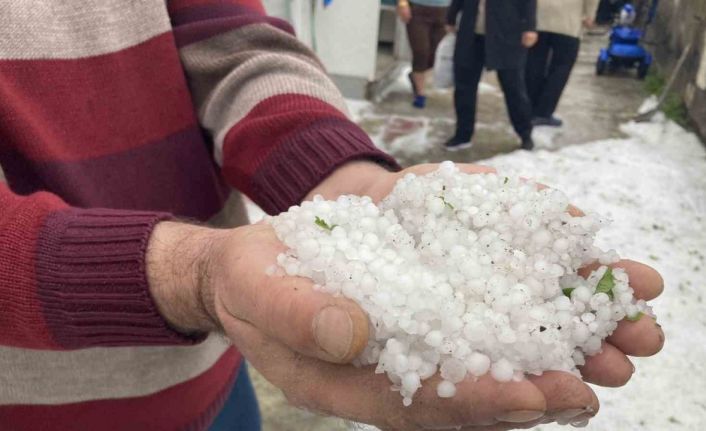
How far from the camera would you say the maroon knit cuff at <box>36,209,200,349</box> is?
2.33 feet

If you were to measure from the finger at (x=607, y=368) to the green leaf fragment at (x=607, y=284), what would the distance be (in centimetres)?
8

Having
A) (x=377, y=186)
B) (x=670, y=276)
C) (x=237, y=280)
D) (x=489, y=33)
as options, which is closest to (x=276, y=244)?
(x=237, y=280)

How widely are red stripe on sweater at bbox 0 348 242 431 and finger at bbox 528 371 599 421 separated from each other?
26.4 inches

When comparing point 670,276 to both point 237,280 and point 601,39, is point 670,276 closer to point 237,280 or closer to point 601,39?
point 237,280

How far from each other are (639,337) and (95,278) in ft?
2.35

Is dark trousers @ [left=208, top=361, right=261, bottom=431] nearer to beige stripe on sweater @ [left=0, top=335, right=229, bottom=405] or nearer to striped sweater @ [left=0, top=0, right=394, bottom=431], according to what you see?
striped sweater @ [left=0, top=0, right=394, bottom=431]

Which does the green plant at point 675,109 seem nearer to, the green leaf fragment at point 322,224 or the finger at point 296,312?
the green leaf fragment at point 322,224

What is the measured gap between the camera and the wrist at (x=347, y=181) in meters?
1.01

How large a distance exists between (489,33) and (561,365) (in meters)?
3.22

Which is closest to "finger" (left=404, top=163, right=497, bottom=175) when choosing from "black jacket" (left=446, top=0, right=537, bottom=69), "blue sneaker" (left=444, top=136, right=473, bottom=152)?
"black jacket" (left=446, top=0, right=537, bottom=69)

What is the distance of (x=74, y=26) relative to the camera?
0.94m

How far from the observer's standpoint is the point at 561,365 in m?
0.73

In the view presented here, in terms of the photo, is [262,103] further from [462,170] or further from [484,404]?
[484,404]

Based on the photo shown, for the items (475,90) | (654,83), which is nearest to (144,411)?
(475,90)
